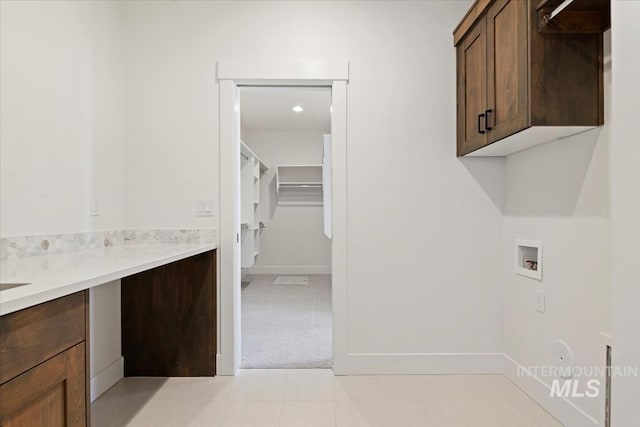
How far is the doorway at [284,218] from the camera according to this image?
372cm

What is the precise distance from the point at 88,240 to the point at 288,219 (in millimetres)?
4402

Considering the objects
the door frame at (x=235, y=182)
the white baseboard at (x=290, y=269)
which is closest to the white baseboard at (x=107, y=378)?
the door frame at (x=235, y=182)

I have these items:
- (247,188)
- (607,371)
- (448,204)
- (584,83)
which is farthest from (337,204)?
(247,188)

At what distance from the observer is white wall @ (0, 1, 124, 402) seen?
153cm

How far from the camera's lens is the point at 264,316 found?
3.76 meters

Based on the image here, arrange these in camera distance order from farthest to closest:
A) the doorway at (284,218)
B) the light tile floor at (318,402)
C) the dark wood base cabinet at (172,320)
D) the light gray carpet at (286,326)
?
1. the doorway at (284,218)
2. the light gray carpet at (286,326)
3. the dark wood base cabinet at (172,320)
4. the light tile floor at (318,402)

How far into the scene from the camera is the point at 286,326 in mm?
3424

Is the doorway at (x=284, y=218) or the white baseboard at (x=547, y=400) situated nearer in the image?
the white baseboard at (x=547, y=400)

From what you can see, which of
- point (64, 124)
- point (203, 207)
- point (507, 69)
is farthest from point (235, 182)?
point (507, 69)

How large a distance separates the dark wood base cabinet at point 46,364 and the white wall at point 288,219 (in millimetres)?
5195

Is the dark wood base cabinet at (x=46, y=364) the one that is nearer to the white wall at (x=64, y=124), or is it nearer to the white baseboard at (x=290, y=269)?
the white wall at (x=64, y=124)

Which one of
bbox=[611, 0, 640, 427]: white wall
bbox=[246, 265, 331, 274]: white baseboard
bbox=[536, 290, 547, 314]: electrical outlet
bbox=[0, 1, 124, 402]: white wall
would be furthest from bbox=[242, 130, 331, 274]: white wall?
bbox=[611, 0, 640, 427]: white wall

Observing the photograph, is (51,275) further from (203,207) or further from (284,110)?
(284,110)

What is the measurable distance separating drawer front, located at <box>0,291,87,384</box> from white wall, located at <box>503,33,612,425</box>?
1980mm
